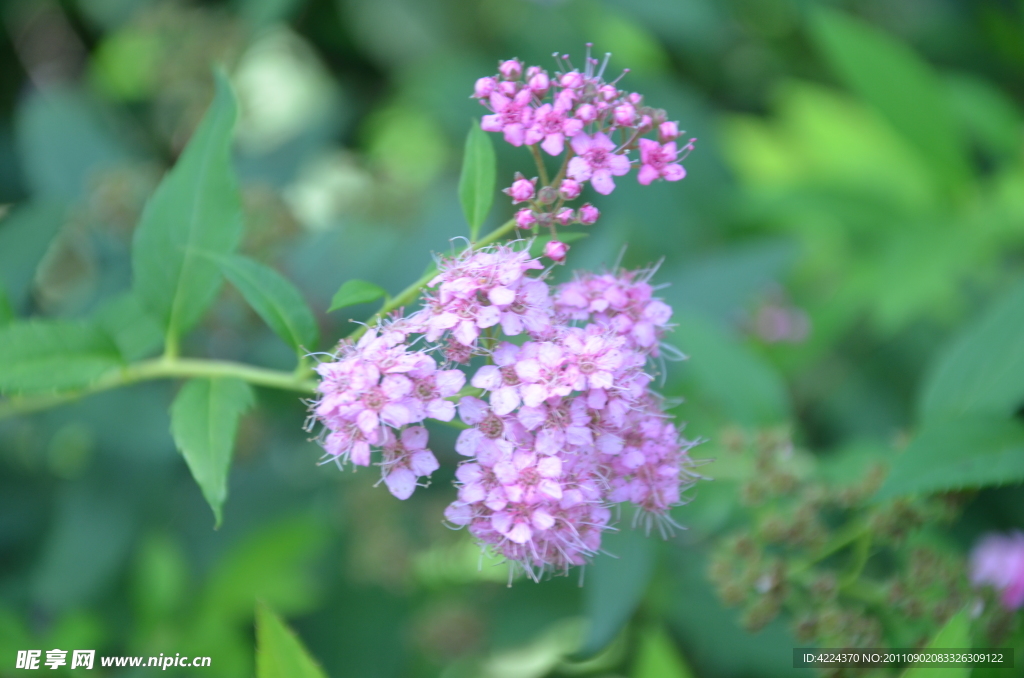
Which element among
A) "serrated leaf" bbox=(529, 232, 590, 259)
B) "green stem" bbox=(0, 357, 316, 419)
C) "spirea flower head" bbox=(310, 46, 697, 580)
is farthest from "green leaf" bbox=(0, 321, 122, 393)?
"serrated leaf" bbox=(529, 232, 590, 259)

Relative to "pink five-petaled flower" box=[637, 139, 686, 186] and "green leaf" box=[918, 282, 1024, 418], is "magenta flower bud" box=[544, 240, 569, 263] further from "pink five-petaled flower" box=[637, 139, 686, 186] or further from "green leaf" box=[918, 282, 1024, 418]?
"green leaf" box=[918, 282, 1024, 418]

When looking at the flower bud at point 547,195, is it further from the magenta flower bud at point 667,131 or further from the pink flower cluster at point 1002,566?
the pink flower cluster at point 1002,566

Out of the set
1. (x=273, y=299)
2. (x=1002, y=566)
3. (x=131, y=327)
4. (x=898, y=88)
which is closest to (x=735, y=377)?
(x=1002, y=566)

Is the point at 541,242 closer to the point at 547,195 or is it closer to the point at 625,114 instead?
the point at 547,195

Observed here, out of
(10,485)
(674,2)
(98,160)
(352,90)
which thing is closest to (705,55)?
(674,2)

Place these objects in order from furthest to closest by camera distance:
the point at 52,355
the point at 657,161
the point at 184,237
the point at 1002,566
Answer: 1. the point at 1002,566
2. the point at 184,237
3. the point at 52,355
4. the point at 657,161

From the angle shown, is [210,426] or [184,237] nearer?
[210,426]

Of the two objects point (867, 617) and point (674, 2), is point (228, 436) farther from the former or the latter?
point (674, 2)
